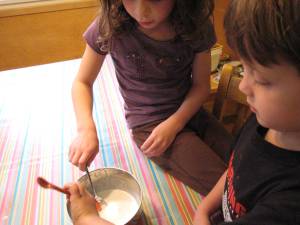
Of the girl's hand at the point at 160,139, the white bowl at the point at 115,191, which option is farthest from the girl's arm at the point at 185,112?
the white bowl at the point at 115,191

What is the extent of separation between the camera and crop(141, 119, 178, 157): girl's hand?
2.19 ft

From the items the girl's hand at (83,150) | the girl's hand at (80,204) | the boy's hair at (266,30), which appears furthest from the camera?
the girl's hand at (83,150)

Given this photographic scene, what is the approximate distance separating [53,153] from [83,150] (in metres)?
0.12

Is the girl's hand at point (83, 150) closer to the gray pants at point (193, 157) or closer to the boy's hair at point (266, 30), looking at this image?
the gray pants at point (193, 157)

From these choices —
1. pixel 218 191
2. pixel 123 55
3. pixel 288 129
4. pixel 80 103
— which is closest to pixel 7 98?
pixel 80 103

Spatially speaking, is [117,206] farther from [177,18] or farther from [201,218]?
[177,18]

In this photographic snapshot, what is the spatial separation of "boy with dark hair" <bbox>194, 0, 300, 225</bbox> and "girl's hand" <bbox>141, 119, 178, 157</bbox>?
19cm

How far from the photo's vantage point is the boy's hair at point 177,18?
0.75 m

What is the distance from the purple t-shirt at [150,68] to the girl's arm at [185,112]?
3cm

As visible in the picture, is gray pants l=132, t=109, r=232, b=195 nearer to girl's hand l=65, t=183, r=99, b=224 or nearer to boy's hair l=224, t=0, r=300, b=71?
girl's hand l=65, t=183, r=99, b=224

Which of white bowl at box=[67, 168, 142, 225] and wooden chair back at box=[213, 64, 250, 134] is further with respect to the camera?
wooden chair back at box=[213, 64, 250, 134]

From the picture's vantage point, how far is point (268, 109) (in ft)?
1.28

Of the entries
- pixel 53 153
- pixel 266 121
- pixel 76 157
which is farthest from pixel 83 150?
pixel 266 121

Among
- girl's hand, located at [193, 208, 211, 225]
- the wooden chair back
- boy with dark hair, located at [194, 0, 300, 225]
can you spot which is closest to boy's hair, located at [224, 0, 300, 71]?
boy with dark hair, located at [194, 0, 300, 225]
